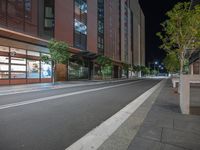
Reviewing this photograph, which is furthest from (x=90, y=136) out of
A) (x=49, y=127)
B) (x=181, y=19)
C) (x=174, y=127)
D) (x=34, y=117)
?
(x=181, y=19)

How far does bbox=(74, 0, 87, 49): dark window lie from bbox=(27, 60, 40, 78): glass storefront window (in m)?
11.7

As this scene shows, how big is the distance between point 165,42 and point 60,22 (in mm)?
20806

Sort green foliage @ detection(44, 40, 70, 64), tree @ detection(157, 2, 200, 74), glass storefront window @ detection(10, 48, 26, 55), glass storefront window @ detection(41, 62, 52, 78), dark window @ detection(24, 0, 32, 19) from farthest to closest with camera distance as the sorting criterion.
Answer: glass storefront window @ detection(41, 62, 52, 78), dark window @ detection(24, 0, 32, 19), green foliage @ detection(44, 40, 70, 64), glass storefront window @ detection(10, 48, 26, 55), tree @ detection(157, 2, 200, 74)

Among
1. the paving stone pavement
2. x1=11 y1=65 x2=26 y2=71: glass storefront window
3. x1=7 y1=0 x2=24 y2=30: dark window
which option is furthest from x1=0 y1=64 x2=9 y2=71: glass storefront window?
the paving stone pavement

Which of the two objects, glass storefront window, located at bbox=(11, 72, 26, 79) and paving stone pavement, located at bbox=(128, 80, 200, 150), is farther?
glass storefront window, located at bbox=(11, 72, 26, 79)

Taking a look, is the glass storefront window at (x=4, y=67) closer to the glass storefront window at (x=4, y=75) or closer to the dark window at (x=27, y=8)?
the glass storefront window at (x=4, y=75)

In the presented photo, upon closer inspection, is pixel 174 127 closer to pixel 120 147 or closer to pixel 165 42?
pixel 120 147

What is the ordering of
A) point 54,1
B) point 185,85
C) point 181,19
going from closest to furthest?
point 185,85
point 181,19
point 54,1

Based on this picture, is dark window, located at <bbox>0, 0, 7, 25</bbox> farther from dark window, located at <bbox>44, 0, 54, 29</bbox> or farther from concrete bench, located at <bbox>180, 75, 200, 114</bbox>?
concrete bench, located at <bbox>180, 75, 200, 114</bbox>

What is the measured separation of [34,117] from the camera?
25.5ft

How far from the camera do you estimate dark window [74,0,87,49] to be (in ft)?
136

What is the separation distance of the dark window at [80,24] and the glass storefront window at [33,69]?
459 inches

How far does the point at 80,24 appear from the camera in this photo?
43.7m

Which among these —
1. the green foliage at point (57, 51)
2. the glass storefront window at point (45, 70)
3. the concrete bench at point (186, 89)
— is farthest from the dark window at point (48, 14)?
the concrete bench at point (186, 89)
